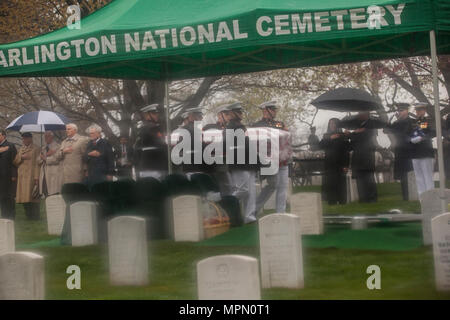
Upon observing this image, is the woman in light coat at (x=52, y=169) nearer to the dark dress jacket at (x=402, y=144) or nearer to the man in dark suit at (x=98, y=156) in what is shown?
the man in dark suit at (x=98, y=156)

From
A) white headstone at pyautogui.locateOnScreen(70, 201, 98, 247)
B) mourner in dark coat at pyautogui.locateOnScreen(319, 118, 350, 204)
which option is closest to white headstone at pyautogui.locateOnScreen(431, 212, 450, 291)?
white headstone at pyautogui.locateOnScreen(70, 201, 98, 247)

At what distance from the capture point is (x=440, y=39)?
1230 centimetres

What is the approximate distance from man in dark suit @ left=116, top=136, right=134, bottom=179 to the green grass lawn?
23.6 ft

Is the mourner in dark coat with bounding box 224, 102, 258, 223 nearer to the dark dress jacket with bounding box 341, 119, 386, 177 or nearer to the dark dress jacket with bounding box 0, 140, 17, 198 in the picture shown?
the dark dress jacket with bounding box 341, 119, 386, 177

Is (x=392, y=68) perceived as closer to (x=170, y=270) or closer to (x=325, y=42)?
(x=325, y=42)

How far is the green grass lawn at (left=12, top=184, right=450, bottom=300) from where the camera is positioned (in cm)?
791

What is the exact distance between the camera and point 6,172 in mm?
16438

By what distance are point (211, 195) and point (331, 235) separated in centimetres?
216

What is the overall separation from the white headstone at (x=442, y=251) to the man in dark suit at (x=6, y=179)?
10.7 metres

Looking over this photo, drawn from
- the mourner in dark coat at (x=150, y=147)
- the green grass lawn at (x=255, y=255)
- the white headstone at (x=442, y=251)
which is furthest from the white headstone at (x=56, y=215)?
the white headstone at (x=442, y=251)

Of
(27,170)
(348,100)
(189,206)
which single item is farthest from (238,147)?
(27,170)

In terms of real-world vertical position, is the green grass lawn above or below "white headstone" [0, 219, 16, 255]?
below

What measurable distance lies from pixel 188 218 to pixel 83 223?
158cm
